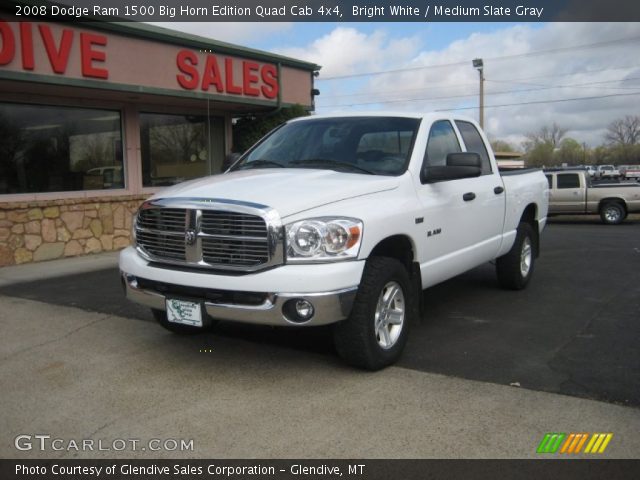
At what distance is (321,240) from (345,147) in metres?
1.55

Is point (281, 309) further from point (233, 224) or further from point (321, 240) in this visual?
point (233, 224)

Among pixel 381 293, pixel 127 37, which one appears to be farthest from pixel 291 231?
pixel 127 37

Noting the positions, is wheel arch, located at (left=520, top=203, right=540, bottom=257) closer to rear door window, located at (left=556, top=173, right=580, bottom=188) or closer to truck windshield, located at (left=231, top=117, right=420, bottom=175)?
truck windshield, located at (left=231, top=117, right=420, bottom=175)

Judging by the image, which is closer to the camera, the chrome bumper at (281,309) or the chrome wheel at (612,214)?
the chrome bumper at (281,309)

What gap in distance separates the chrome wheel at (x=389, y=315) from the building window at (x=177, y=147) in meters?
8.94

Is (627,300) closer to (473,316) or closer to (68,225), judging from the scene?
(473,316)

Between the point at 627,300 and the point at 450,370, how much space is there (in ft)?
10.8

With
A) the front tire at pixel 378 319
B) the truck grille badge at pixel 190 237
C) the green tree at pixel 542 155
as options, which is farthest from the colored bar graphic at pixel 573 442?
the green tree at pixel 542 155

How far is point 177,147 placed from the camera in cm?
1312

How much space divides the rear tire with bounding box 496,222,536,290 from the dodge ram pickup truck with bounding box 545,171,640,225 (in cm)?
1161

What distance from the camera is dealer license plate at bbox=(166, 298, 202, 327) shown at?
4.17 metres

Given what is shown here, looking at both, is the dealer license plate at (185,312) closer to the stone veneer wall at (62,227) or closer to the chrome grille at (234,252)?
the chrome grille at (234,252)

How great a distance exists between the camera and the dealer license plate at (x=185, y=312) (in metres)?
4.17

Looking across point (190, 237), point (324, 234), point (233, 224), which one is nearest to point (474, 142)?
point (324, 234)
